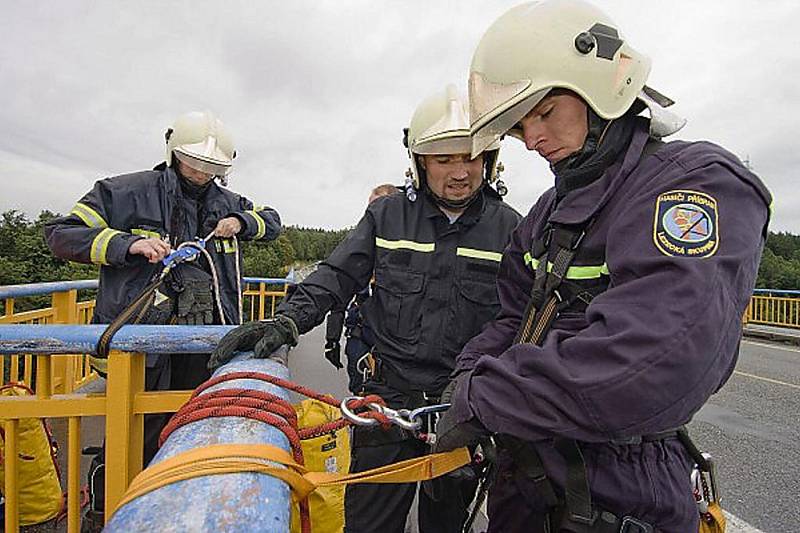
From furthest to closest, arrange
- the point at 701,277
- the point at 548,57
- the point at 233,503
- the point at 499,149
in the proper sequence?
the point at 499,149, the point at 548,57, the point at 701,277, the point at 233,503

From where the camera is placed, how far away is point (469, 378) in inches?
54.8

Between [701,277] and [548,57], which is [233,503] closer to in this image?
[701,277]

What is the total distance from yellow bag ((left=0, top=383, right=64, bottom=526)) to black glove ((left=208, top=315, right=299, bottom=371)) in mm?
1666

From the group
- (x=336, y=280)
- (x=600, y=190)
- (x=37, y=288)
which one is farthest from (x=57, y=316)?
(x=600, y=190)

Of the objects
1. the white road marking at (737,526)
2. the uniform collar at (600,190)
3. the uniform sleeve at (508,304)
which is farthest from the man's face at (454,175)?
the white road marking at (737,526)

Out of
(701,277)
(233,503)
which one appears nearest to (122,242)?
(233,503)

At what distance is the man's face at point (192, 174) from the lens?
10.9ft

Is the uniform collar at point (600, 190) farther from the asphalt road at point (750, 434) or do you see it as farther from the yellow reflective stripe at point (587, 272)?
the asphalt road at point (750, 434)

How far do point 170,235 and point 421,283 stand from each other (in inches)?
63.1

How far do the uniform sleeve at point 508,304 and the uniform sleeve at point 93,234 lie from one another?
190 centimetres

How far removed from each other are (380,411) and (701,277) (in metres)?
0.79

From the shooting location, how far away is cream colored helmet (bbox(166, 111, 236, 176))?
3.25 metres

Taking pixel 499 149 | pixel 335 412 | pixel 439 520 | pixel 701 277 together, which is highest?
pixel 499 149

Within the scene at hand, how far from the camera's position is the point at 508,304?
2.01 meters
